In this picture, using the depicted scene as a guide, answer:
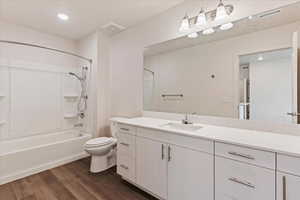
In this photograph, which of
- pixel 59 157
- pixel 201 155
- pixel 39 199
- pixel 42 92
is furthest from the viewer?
pixel 42 92

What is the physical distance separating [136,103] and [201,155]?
1.63m

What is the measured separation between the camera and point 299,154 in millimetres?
948

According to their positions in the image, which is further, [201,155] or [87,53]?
[87,53]

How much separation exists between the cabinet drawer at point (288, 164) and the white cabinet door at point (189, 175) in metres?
Result: 0.45

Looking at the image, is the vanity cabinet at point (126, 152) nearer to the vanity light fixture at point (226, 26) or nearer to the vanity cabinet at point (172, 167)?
the vanity cabinet at point (172, 167)

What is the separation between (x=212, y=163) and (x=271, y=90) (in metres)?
0.93

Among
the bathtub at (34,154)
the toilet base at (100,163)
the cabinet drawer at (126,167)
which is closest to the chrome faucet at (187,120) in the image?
the cabinet drawer at (126,167)

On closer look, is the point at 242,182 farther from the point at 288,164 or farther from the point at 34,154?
the point at 34,154

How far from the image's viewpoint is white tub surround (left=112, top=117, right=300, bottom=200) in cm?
104

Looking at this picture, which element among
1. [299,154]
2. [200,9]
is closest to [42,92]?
[200,9]

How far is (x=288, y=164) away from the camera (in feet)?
3.28

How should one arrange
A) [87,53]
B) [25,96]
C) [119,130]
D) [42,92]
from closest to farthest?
1. [119,130]
2. [25,96]
3. [42,92]
4. [87,53]

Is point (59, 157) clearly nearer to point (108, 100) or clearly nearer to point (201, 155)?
point (108, 100)

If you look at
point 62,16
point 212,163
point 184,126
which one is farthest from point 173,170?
point 62,16
